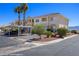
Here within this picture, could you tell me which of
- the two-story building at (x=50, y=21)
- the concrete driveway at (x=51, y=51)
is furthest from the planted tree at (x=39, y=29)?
the concrete driveway at (x=51, y=51)

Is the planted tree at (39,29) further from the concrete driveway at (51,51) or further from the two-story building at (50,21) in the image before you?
the concrete driveway at (51,51)

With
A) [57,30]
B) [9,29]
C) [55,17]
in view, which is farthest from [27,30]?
[55,17]

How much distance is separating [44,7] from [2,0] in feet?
14.3

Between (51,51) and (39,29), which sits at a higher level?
(39,29)

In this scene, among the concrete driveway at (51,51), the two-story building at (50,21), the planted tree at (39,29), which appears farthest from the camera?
the two-story building at (50,21)

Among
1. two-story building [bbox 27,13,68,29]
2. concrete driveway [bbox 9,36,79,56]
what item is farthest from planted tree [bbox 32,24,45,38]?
concrete driveway [bbox 9,36,79,56]

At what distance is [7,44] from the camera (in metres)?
14.8

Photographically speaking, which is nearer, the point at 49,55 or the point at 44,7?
the point at 49,55

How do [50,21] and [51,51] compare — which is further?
[50,21]

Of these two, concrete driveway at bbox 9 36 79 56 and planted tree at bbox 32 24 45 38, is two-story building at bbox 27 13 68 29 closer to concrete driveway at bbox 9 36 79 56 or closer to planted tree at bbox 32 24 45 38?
planted tree at bbox 32 24 45 38

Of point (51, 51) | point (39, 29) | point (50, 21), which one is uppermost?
point (50, 21)

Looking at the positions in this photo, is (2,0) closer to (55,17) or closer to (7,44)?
(7,44)

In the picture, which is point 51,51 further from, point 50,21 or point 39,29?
point 50,21

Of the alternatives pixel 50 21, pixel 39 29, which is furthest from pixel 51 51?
pixel 50 21
